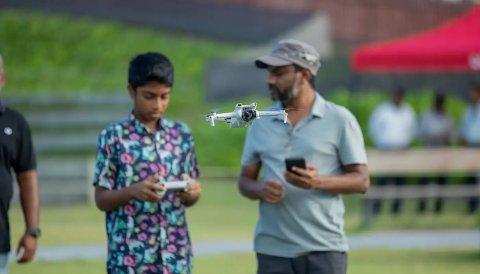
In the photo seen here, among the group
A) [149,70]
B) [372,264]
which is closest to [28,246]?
[149,70]

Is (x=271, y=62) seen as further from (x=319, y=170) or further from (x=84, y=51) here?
(x=84, y=51)

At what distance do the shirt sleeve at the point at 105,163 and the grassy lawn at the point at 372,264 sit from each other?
6.44m

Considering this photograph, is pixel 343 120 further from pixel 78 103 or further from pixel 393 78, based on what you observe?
pixel 393 78

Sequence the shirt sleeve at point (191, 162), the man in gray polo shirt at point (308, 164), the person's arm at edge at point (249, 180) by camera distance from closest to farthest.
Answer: the shirt sleeve at point (191, 162) < the man in gray polo shirt at point (308, 164) < the person's arm at edge at point (249, 180)

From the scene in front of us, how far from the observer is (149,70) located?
7922 mm

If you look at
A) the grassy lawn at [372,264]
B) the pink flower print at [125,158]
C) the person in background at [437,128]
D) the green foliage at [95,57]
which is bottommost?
the grassy lawn at [372,264]

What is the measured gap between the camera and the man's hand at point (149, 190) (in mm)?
7742

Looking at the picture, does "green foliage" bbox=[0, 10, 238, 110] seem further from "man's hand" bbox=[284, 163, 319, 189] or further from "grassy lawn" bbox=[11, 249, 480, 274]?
"man's hand" bbox=[284, 163, 319, 189]

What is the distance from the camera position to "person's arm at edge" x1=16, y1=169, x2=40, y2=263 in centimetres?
880

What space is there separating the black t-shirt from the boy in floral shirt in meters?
0.78

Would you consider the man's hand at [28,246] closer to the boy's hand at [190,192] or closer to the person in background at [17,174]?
the person in background at [17,174]

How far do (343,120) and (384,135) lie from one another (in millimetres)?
14157

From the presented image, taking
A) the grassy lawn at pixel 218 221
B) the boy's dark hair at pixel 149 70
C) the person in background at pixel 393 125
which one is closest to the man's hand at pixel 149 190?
the boy's dark hair at pixel 149 70

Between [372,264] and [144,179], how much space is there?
7586 millimetres
